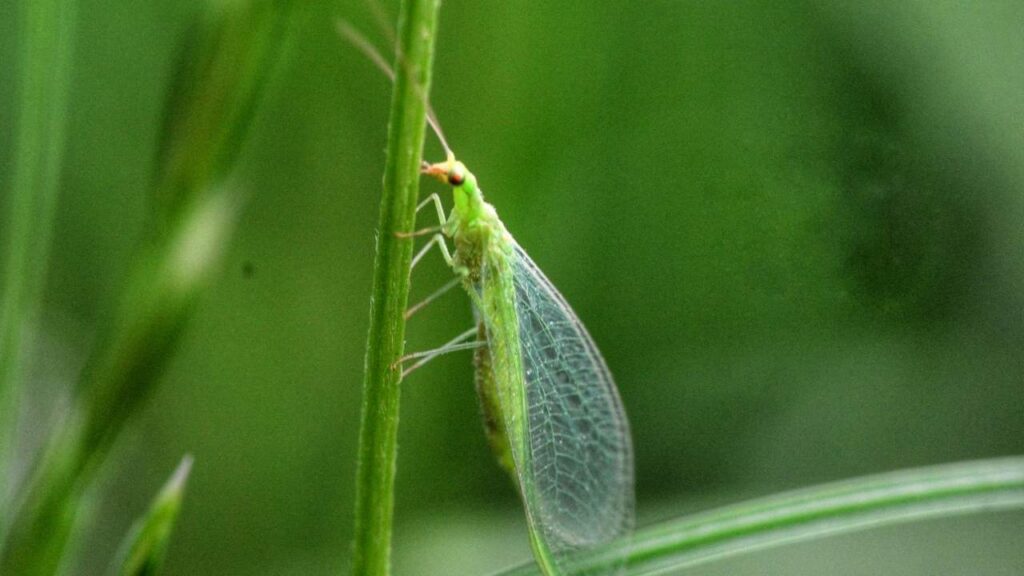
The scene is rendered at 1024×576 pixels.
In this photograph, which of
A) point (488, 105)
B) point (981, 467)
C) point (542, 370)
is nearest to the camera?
point (981, 467)

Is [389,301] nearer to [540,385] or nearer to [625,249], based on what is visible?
[540,385]

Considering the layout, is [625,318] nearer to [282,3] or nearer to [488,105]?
[488,105]

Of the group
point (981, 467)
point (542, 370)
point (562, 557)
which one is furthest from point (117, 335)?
point (981, 467)

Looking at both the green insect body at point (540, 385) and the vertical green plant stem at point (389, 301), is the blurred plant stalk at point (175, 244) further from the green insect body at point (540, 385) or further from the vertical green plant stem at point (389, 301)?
the green insect body at point (540, 385)

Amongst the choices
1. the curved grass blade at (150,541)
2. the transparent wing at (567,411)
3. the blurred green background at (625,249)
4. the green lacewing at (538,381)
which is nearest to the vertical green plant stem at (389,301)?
the curved grass blade at (150,541)

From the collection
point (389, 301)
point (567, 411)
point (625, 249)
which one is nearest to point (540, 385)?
point (567, 411)

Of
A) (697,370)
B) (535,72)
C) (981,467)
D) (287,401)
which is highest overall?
(535,72)
